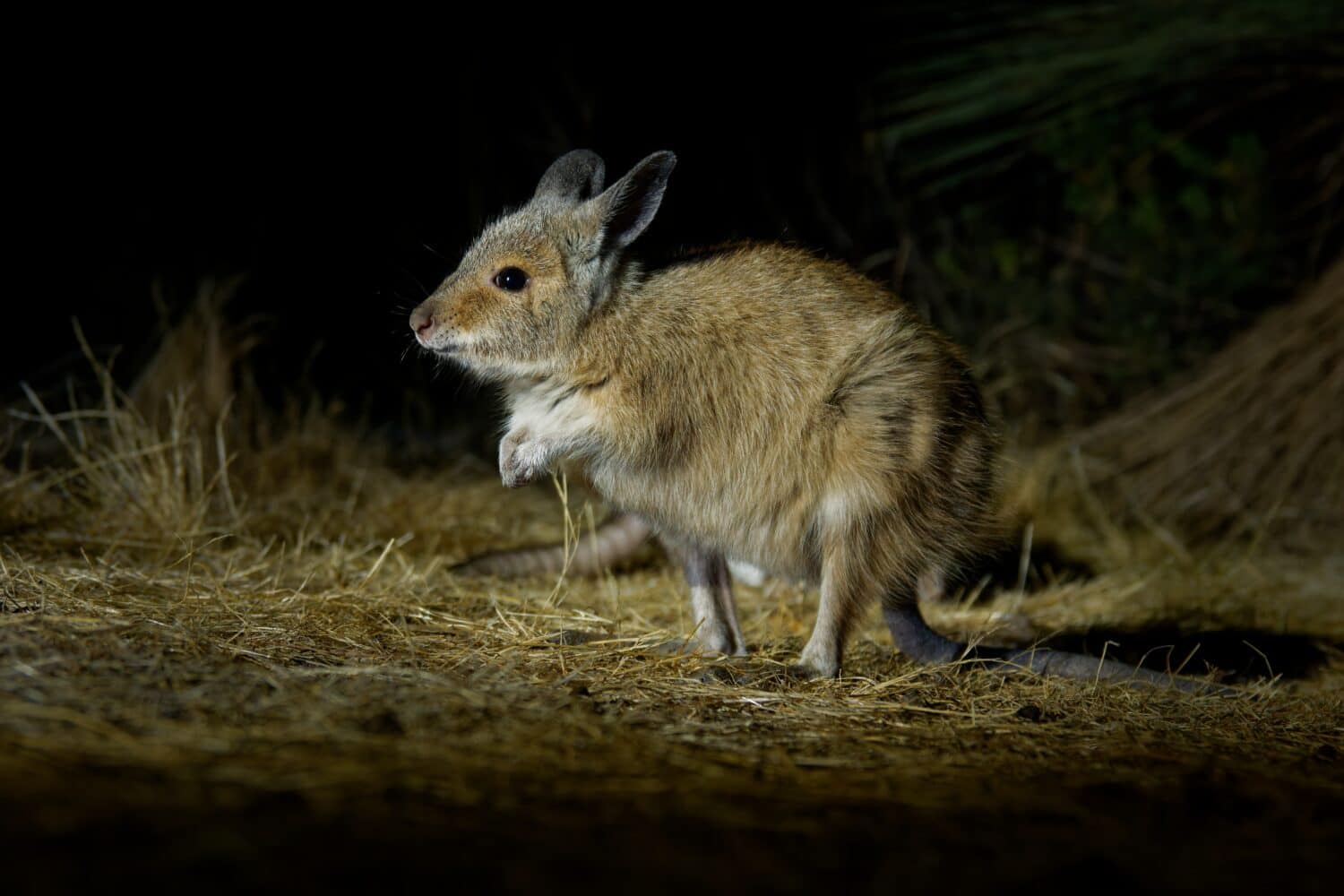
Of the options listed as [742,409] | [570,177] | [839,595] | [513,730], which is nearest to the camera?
[513,730]

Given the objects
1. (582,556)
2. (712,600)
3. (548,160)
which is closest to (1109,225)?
(548,160)

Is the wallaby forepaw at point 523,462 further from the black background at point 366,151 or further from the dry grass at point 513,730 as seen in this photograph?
the black background at point 366,151

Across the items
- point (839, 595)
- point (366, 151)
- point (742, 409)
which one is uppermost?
point (366, 151)

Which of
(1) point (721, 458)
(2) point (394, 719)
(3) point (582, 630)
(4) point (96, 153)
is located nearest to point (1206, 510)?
(1) point (721, 458)

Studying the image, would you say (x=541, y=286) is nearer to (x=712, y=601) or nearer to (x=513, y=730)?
(x=712, y=601)

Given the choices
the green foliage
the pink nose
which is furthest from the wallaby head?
the green foliage

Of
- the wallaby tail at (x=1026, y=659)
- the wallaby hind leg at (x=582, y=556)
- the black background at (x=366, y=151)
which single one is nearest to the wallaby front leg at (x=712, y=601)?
the wallaby tail at (x=1026, y=659)

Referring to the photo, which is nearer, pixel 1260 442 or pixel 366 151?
pixel 1260 442
